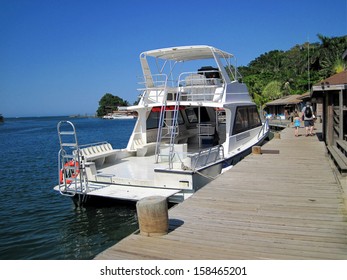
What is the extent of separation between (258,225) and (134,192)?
3716 millimetres

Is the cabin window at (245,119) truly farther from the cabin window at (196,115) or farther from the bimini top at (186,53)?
the bimini top at (186,53)

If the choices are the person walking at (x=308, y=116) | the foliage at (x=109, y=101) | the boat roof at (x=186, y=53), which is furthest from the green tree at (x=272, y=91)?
the foliage at (x=109, y=101)

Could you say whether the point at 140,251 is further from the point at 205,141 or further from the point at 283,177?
the point at 205,141

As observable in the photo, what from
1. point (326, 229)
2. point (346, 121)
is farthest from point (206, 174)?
point (346, 121)

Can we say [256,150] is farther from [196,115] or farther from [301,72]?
[301,72]

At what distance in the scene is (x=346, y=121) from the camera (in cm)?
1179

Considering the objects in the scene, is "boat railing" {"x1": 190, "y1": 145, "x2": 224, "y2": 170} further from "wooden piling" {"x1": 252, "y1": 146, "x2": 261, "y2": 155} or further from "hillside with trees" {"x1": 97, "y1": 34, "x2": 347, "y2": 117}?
"hillside with trees" {"x1": 97, "y1": 34, "x2": 347, "y2": 117}

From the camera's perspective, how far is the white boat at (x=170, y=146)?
8.45 metres

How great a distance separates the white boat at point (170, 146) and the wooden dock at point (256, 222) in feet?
3.30

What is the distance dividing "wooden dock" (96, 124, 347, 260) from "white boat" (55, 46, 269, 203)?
1007mm

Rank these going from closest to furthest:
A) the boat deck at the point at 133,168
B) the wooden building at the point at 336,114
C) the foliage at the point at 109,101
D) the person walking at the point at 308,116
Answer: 1. the boat deck at the point at 133,168
2. the wooden building at the point at 336,114
3. the person walking at the point at 308,116
4. the foliage at the point at 109,101

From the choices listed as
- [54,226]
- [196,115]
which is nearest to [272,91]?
[196,115]

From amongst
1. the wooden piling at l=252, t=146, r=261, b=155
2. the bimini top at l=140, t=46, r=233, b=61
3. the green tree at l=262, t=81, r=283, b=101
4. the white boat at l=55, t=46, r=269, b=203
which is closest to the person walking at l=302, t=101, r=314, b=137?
the white boat at l=55, t=46, r=269, b=203

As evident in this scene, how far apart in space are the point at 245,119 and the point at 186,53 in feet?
11.8
